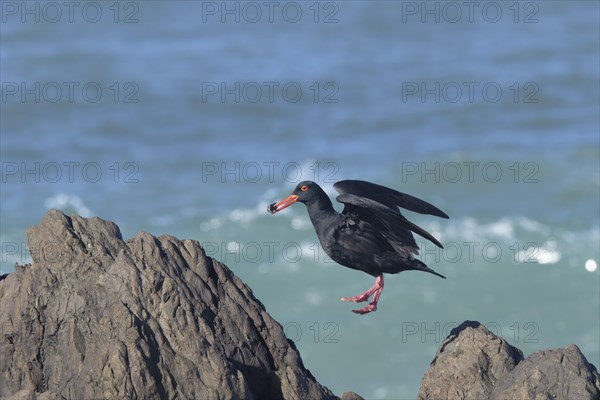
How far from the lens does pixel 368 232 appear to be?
46.8 feet

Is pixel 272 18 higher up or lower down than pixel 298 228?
higher up

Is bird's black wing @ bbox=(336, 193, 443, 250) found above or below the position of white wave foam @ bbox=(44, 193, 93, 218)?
above

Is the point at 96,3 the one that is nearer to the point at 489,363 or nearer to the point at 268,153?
the point at 268,153

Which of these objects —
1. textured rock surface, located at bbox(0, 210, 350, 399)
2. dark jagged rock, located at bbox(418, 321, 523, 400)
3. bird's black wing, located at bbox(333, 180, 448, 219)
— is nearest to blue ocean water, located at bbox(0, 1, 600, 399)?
bird's black wing, located at bbox(333, 180, 448, 219)

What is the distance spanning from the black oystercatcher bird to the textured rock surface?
262 centimetres

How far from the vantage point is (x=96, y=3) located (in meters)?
51.2

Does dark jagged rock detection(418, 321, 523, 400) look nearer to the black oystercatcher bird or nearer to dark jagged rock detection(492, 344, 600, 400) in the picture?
dark jagged rock detection(492, 344, 600, 400)

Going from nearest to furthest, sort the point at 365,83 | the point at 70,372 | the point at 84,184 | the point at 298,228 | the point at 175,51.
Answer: the point at 70,372
the point at 298,228
the point at 84,184
the point at 365,83
the point at 175,51

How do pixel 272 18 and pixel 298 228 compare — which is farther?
pixel 272 18

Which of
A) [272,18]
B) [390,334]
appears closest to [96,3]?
[272,18]

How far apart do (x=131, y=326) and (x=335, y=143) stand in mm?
27386

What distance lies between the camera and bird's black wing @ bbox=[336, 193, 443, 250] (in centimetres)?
1324

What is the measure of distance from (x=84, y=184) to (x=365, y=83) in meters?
10.8

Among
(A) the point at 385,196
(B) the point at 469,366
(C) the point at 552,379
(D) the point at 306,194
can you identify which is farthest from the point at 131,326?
(D) the point at 306,194
